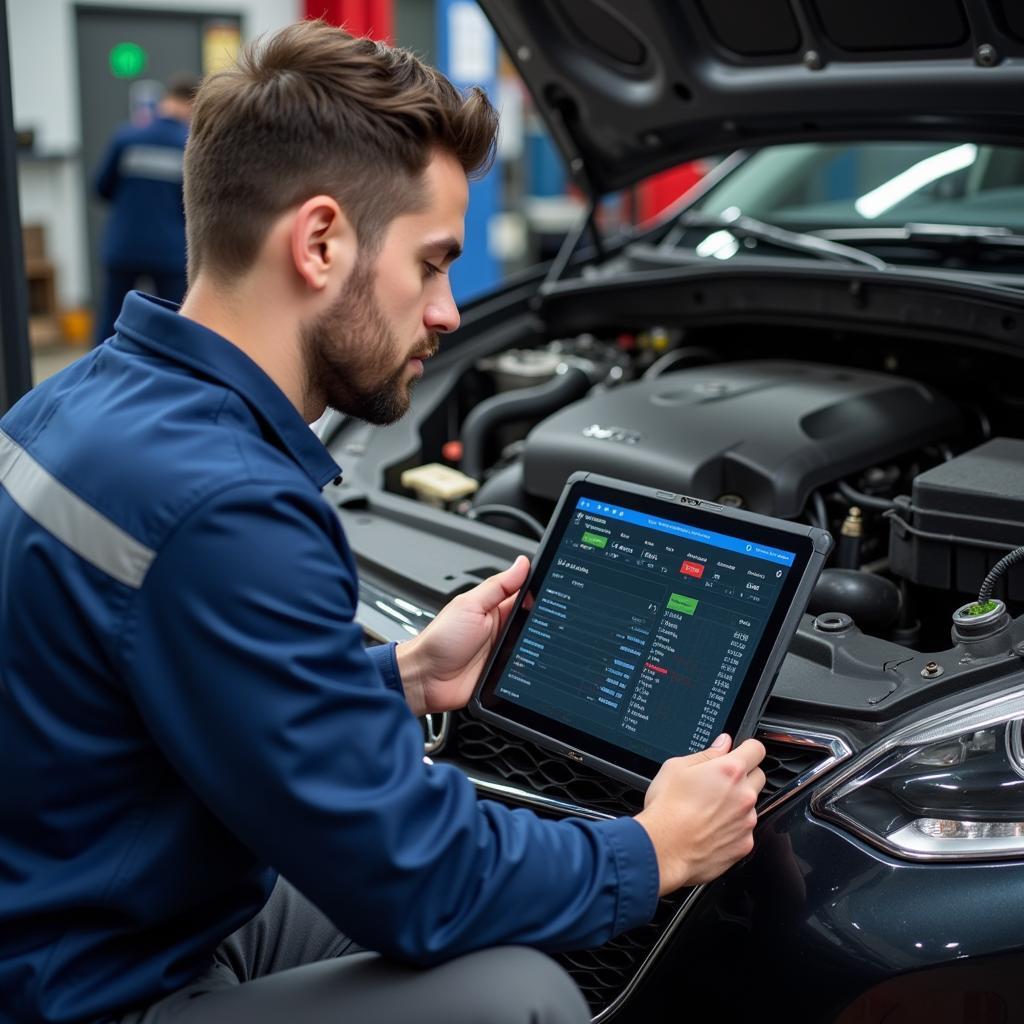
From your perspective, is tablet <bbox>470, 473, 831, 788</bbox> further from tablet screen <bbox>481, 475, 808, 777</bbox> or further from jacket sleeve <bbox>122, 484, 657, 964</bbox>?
jacket sleeve <bbox>122, 484, 657, 964</bbox>

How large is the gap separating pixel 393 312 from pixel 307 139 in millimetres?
182

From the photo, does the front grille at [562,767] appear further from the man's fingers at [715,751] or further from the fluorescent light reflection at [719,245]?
the fluorescent light reflection at [719,245]

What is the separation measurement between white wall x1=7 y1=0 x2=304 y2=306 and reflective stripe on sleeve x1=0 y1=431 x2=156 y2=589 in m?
8.37

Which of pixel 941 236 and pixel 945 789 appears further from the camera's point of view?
pixel 941 236

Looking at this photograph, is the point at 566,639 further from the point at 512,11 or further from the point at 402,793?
the point at 512,11

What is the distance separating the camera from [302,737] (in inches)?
41.7

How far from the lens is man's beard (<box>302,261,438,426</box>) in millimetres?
1240

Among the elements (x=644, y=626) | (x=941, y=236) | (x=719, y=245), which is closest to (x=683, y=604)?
(x=644, y=626)

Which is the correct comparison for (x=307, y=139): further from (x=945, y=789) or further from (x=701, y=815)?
(x=945, y=789)

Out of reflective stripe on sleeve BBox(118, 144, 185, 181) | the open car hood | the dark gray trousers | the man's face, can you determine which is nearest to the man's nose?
the man's face

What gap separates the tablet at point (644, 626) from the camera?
1428 millimetres

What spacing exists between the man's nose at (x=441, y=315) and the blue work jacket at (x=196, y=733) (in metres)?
0.18

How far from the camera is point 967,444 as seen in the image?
7.25 ft

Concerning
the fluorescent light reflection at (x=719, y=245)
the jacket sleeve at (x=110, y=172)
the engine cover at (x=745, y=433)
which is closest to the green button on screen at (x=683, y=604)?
the engine cover at (x=745, y=433)
